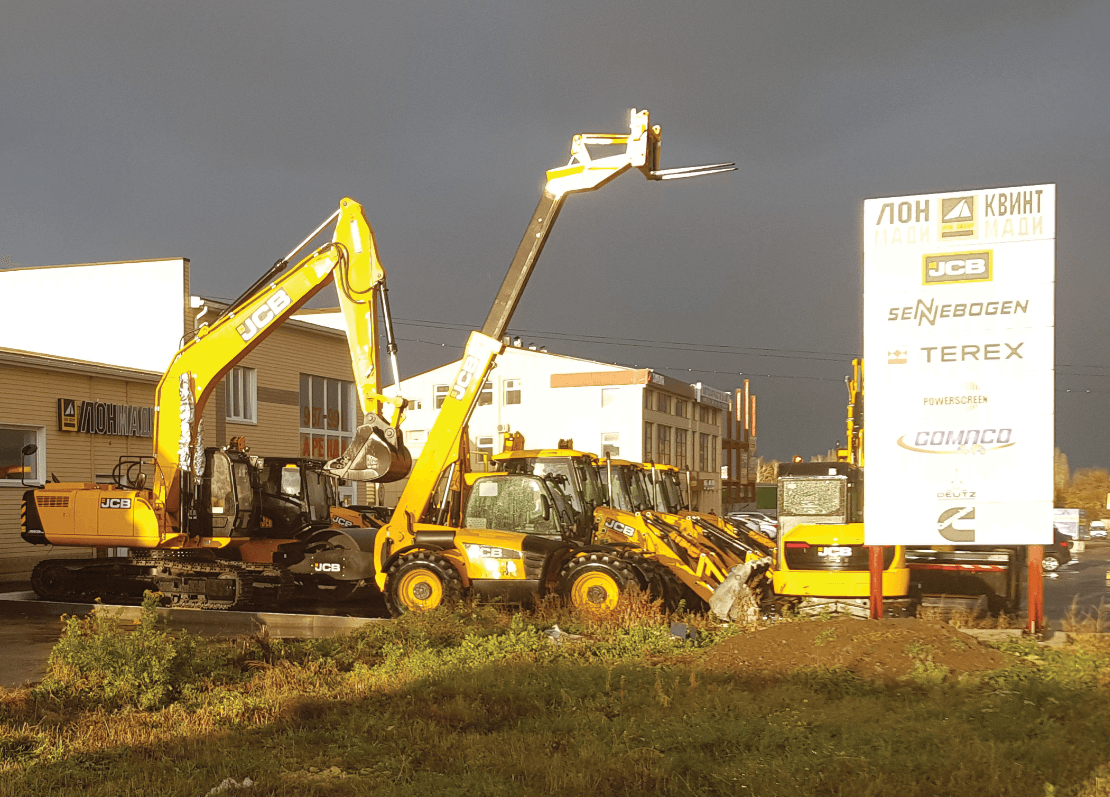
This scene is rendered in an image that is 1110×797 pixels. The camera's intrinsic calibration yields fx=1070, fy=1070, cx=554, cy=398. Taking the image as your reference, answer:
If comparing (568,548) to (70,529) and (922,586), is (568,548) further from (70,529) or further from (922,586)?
(70,529)

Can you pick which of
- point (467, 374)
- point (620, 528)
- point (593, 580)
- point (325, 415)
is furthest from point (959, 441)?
point (325, 415)

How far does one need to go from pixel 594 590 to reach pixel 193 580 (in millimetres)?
6841

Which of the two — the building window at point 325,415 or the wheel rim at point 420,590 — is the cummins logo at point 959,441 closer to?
the wheel rim at point 420,590

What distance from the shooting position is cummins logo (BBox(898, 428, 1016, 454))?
1065 cm

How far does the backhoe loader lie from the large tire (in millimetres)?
13

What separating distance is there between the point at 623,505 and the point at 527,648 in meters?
8.04

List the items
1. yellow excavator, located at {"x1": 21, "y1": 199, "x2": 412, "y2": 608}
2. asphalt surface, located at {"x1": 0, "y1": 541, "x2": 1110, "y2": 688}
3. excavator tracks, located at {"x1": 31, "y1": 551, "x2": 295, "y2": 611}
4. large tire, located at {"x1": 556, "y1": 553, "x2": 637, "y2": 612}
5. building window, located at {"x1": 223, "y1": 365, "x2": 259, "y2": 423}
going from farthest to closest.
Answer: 1. building window, located at {"x1": 223, "y1": 365, "x2": 259, "y2": 423}
2. excavator tracks, located at {"x1": 31, "y1": 551, "x2": 295, "y2": 611}
3. yellow excavator, located at {"x1": 21, "y1": 199, "x2": 412, "y2": 608}
4. large tire, located at {"x1": 556, "y1": 553, "x2": 637, "y2": 612}
5. asphalt surface, located at {"x1": 0, "y1": 541, "x2": 1110, "y2": 688}

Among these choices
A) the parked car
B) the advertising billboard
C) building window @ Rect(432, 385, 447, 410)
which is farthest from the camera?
building window @ Rect(432, 385, 447, 410)

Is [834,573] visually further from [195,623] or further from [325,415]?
[325,415]

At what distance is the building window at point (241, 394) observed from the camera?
3219cm

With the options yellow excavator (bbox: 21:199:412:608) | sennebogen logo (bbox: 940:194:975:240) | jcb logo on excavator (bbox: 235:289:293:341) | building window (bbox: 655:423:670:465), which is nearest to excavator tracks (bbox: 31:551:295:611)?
yellow excavator (bbox: 21:199:412:608)

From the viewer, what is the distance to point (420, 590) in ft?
47.8

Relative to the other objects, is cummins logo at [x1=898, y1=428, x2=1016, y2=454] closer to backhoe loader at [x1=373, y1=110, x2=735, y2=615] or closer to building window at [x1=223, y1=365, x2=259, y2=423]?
backhoe loader at [x1=373, y1=110, x2=735, y2=615]

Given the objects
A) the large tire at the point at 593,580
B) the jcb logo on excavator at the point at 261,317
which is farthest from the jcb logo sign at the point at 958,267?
the jcb logo on excavator at the point at 261,317
